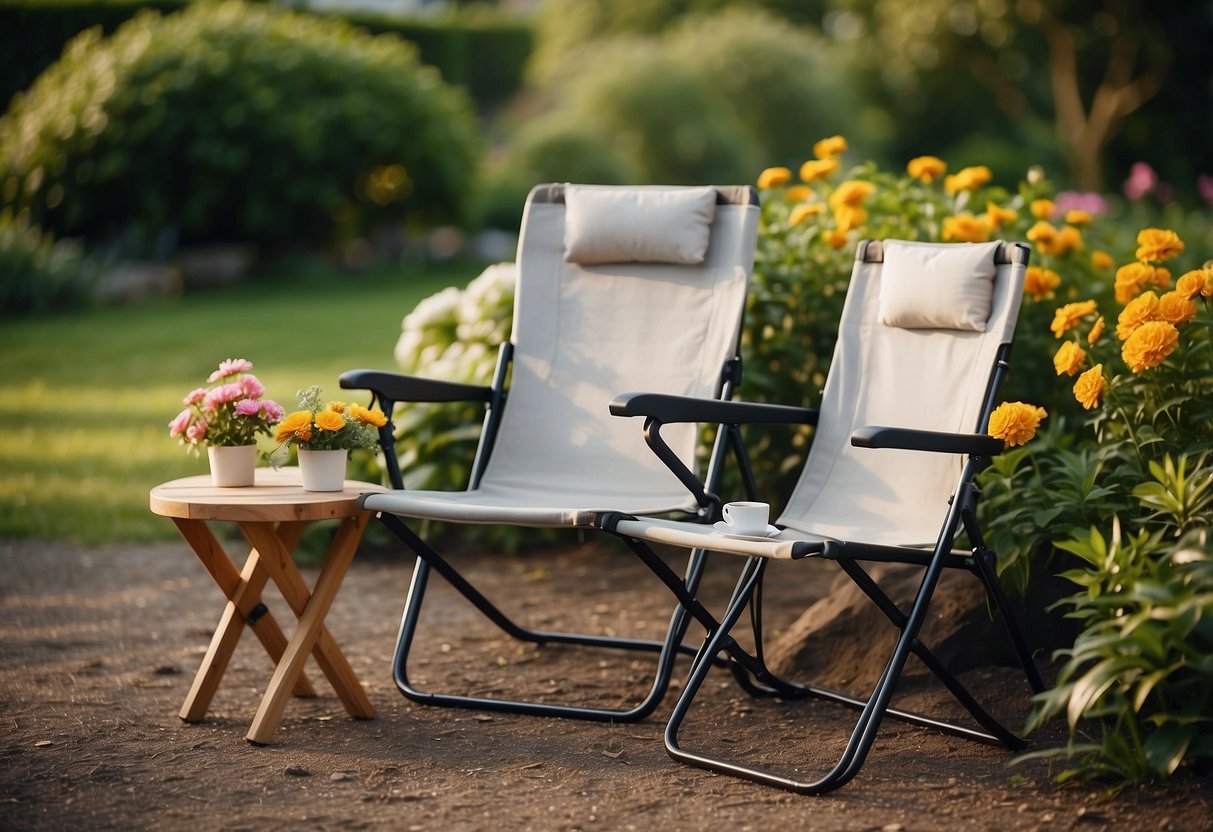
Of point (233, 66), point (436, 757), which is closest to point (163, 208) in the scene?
point (233, 66)

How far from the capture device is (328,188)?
37.7ft

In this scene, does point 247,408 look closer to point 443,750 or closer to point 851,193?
point 443,750

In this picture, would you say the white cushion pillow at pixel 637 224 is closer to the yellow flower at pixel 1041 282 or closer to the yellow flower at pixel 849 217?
the yellow flower at pixel 849 217

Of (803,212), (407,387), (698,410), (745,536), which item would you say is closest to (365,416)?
(407,387)

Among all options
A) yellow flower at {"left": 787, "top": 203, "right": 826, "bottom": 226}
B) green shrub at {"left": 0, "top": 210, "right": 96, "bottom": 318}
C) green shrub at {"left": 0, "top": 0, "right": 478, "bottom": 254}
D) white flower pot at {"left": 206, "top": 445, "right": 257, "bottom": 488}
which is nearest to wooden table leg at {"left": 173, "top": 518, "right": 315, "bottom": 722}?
white flower pot at {"left": 206, "top": 445, "right": 257, "bottom": 488}

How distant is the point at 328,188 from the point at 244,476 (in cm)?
887

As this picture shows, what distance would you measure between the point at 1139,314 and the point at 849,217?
1.10m

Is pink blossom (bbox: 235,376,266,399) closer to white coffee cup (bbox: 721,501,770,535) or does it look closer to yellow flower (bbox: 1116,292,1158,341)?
white coffee cup (bbox: 721,501,770,535)

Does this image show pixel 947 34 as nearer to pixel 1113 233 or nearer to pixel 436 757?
pixel 1113 233

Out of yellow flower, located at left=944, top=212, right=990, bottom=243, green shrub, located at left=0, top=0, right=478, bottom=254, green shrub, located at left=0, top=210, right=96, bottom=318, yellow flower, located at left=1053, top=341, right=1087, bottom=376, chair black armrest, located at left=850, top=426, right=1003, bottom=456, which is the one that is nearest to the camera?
chair black armrest, located at left=850, top=426, right=1003, bottom=456

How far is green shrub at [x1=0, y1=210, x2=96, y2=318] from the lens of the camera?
9.55 meters

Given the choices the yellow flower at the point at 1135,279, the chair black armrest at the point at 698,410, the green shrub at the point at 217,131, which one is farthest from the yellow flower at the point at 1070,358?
the green shrub at the point at 217,131

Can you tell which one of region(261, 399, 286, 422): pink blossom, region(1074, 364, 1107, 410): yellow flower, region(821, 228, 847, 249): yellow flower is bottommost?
region(1074, 364, 1107, 410): yellow flower

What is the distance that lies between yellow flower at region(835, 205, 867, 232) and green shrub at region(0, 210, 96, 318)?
7.35 m
